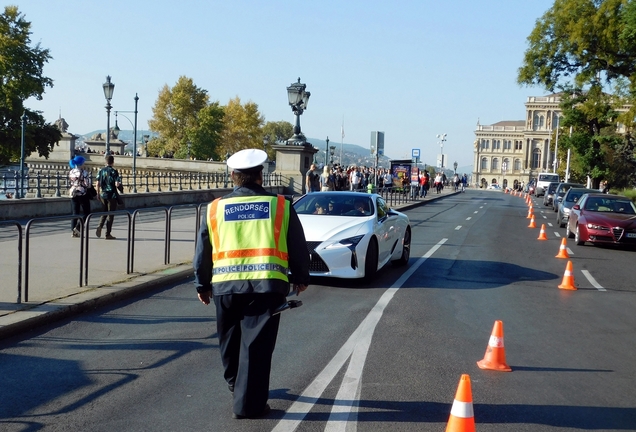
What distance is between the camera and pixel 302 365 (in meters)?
6.40

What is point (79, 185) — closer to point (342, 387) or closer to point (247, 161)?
point (342, 387)

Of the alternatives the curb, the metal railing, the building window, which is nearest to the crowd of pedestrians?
the metal railing

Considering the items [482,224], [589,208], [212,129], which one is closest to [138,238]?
[589,208]

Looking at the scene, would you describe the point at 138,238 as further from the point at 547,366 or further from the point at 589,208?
the point at 589,208

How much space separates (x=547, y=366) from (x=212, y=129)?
3781 inches

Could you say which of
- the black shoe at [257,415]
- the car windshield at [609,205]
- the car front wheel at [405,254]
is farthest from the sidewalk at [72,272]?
the car windshield at [609,205]

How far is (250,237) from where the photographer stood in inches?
190

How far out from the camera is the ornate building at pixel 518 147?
163m

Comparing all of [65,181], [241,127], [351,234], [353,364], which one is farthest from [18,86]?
[241,127]

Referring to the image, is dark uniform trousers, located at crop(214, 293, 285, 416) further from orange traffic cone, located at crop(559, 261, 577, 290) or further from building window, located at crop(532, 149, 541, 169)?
building window, located at crop(532, 149, 541, 169)

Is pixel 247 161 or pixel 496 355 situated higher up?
pixel 247 161

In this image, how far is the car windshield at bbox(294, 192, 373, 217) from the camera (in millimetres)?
12266

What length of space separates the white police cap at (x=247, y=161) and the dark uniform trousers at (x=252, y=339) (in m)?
0.87

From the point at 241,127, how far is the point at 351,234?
101427 mm
